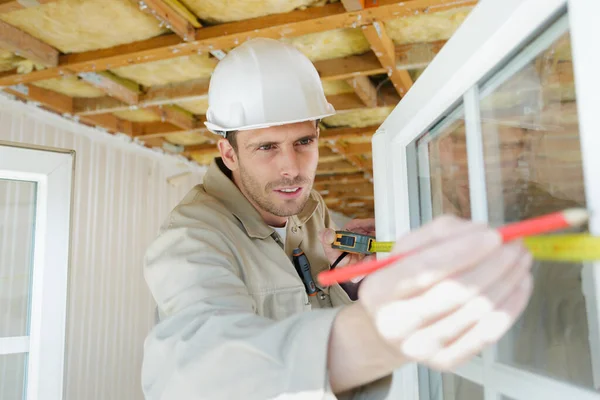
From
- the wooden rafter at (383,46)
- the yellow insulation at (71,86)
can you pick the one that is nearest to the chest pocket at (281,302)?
the wooden rafter at (383,46)

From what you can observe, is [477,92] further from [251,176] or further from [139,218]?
[139,218]

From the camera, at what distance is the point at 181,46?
2.38 metres

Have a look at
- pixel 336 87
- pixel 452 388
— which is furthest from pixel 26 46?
pixel 452 388

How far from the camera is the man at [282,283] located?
0.47 meters

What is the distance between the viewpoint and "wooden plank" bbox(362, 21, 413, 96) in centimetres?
229

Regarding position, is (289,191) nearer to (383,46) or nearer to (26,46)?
(383,46)

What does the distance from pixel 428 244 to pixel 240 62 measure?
1182 millimetres

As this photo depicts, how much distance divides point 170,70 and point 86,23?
66 centimetres

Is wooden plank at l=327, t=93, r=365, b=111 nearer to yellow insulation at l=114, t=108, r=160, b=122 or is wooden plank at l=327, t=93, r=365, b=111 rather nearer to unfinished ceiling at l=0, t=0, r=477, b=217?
unfinished ceiling at l=0, t=0, r=477, b=217

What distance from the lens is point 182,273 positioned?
3.31 ft

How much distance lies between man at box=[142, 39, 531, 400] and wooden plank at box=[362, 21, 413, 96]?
2.78 ft

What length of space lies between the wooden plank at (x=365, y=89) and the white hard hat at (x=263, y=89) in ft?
4.74

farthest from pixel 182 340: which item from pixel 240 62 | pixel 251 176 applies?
pixel 240 62

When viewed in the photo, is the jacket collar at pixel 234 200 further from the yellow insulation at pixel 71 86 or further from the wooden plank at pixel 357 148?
the wooden plank at pixel 357 148
